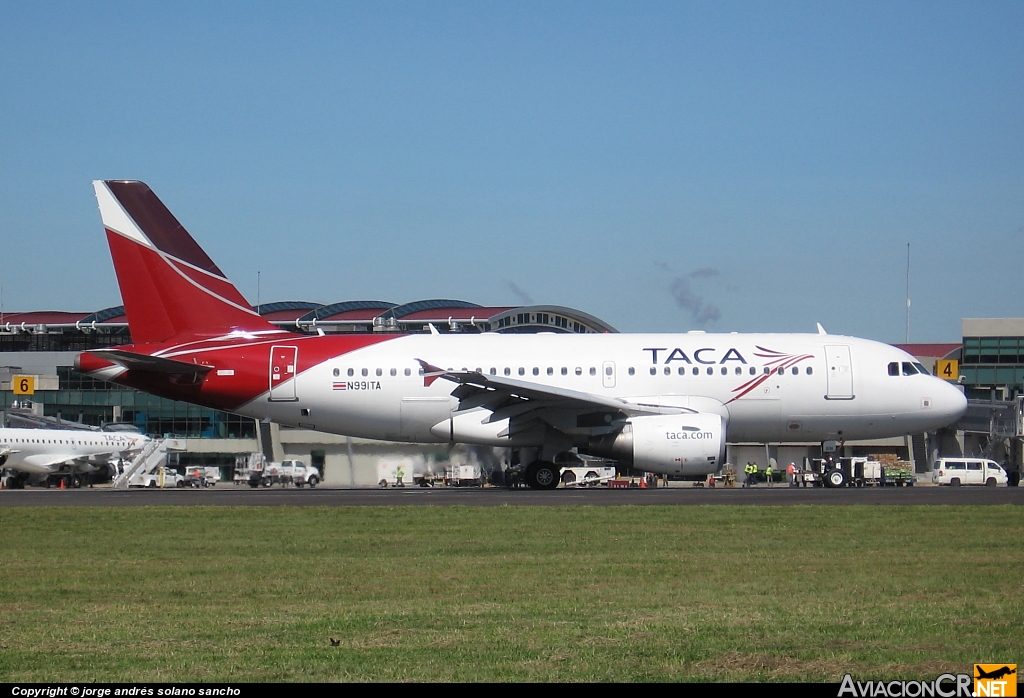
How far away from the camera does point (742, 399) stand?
2820cm

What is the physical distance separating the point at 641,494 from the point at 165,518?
34.9 feet

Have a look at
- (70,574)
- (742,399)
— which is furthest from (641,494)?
(70,574)

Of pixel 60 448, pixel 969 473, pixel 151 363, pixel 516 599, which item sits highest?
pixel 151 363

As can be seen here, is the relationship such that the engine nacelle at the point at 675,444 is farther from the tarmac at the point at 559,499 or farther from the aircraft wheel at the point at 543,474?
the aircraft wheel at the point at 543,474

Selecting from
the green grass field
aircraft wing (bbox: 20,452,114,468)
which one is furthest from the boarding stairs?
the green grass field

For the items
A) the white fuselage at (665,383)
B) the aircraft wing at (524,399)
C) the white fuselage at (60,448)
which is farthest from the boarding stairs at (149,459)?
the aircraft wing at (524,399)

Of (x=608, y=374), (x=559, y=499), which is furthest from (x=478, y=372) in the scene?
(x=559, y=499)

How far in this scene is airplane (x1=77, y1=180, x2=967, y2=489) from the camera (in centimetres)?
2803

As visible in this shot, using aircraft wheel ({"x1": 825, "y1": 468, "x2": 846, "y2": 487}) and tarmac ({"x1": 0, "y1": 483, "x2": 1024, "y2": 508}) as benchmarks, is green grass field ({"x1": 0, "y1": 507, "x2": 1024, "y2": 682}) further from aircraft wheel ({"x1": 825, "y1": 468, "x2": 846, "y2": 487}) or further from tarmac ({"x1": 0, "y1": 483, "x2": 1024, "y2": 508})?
aircraft wheel ({"x1": 825, "y1": 468, "x2": 846, "y2": 487})

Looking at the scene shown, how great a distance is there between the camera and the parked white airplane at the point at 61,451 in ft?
168

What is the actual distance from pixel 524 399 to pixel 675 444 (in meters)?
3.71

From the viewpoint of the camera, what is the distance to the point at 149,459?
50.8 metres

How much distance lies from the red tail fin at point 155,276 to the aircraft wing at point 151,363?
1.12 metres

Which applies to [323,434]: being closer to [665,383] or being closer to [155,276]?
[155,276]
